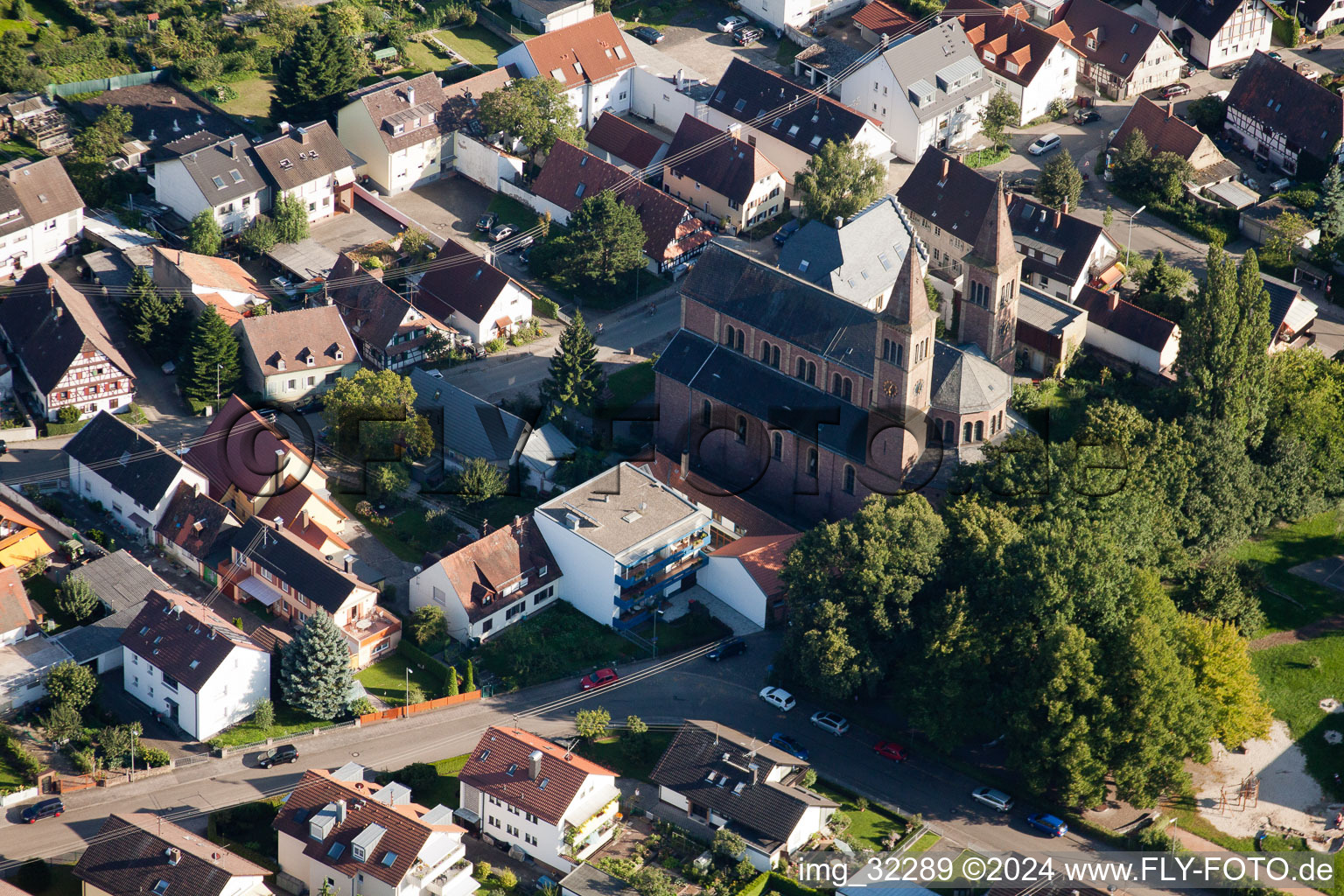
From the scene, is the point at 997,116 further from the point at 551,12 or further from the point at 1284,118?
the point at 551,12

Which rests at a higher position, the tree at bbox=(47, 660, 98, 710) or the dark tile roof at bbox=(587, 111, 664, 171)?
the dark tile roof at bbox=(587, 111, 664, 171)

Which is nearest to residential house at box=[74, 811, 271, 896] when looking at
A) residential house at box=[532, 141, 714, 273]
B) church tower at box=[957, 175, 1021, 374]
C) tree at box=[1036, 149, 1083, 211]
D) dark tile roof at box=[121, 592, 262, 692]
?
dark tile roof at box=[121, 592, 262, 692]

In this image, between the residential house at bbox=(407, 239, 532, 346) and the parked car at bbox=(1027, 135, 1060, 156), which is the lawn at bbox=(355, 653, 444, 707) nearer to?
the residential house at bbox=(407, 239, 532, 346)

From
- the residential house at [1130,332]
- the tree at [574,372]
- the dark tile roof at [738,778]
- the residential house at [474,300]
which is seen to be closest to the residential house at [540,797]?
the dark tile roof at [738,778]

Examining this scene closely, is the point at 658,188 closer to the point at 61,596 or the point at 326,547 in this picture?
the point at 326,547

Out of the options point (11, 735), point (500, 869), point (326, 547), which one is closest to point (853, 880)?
point (500, 869)
